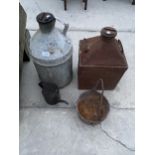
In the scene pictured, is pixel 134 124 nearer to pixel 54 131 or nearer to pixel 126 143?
pixel 126 143

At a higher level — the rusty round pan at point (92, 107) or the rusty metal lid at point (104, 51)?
the rusty metal lid at point (104, 51)

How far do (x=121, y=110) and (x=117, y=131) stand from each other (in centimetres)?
30

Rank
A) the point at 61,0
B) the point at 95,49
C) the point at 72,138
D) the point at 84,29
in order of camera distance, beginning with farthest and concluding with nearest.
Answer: the point at 61,0
the point at 84,29
the point at 72,138
the point at 95,49

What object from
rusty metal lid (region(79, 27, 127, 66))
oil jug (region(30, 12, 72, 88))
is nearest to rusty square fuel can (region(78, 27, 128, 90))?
rusty metal lid (region(79, 27, 127, 66))

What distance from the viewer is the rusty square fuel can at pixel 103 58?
2623mm

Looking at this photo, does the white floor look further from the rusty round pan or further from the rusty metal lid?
the rusty metal lid

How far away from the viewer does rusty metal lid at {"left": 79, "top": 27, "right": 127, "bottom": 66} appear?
8.52 feet

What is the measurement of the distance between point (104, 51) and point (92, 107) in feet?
2.51

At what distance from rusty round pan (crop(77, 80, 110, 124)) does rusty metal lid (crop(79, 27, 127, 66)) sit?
Result: 451 millimetres

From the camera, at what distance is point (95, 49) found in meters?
2.66

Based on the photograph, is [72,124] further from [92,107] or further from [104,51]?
[104,51]

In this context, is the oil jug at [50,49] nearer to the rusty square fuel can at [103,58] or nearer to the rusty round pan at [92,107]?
the rusty square fuel can at [103,58]

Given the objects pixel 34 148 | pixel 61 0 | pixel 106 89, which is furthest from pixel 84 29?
pixel 34 148

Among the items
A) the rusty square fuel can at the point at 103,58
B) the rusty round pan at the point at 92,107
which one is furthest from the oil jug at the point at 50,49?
the rusty round pan at the point at 92,107
